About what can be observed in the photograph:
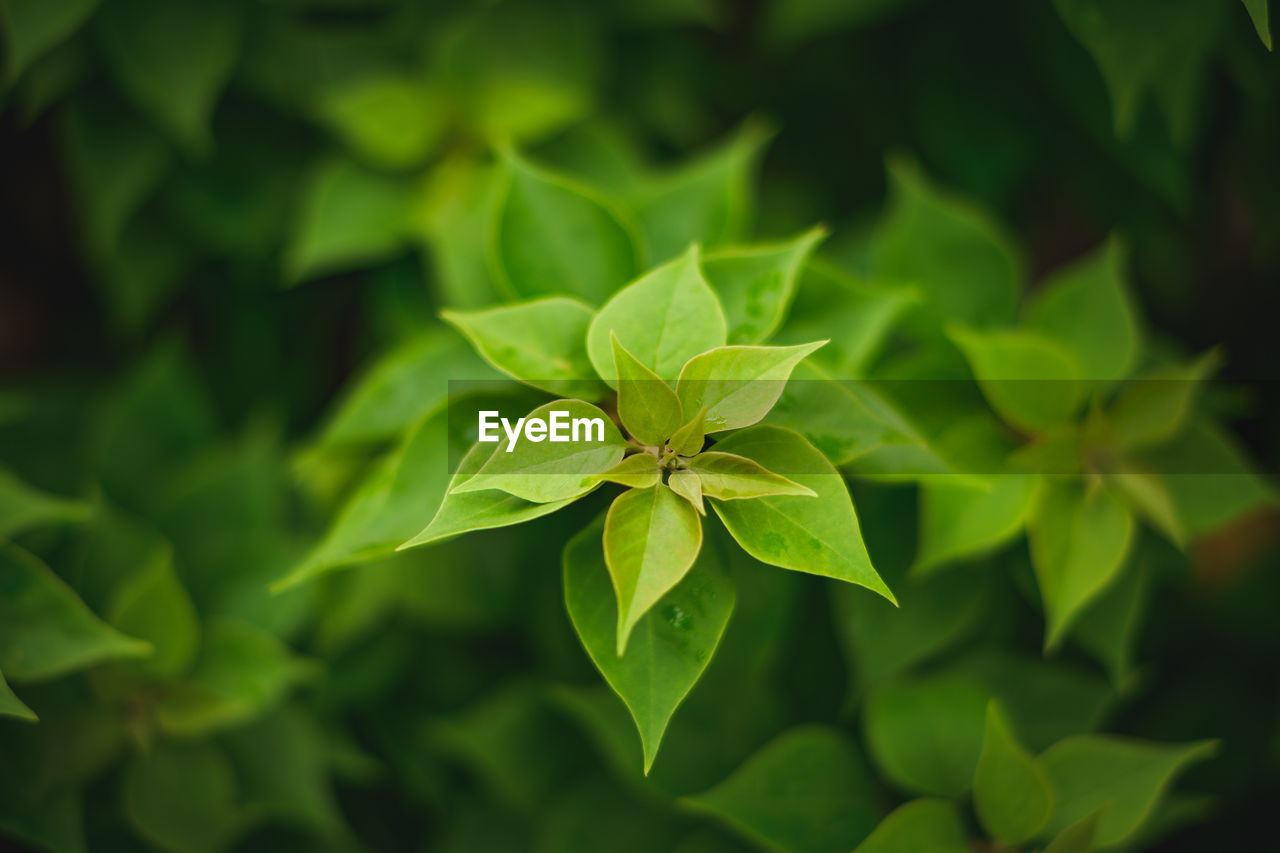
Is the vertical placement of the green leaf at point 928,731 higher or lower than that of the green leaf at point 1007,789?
lower

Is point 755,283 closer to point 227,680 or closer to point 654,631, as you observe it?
point 654,631

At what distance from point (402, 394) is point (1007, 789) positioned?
61 centimetres

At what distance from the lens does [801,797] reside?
2.66 ft

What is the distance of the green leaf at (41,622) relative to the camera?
76cm

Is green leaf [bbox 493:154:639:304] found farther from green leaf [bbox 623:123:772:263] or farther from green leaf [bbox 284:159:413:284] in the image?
green leaf [bbox 284:159:413:284]

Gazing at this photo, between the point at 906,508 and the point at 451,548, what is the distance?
0.56m

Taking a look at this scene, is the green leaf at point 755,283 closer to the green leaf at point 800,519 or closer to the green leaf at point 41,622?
the green leaf at point 800,519

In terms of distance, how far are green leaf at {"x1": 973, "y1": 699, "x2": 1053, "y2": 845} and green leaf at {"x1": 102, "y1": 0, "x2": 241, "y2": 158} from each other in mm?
1110

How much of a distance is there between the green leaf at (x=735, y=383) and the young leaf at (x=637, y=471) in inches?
1.7

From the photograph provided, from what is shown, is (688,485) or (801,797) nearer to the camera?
(688,485)

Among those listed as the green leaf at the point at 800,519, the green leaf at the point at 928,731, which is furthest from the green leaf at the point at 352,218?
the green leaf at the point at 928,731

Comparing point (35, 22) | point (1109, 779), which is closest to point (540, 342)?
point (1109, 779)

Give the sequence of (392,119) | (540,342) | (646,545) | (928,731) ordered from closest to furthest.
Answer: (646,545) → (540,342) → (928,731) → (392,119)

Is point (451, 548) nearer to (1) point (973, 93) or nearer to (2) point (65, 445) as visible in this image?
(2) point (65, 445)
